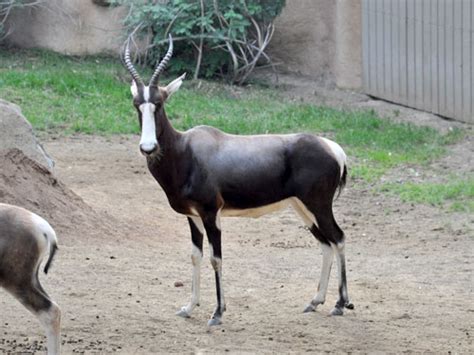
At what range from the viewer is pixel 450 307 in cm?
918

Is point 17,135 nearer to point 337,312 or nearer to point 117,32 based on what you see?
point 337,312

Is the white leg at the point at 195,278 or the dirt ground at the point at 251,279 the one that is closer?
the dirt ground at the point at 251,279

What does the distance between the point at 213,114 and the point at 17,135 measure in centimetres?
516

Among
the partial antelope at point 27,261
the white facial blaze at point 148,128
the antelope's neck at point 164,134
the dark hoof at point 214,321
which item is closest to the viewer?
the partial antelope at point 27,261

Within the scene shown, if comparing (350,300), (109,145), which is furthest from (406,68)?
(350,300)

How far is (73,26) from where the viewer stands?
1898cm

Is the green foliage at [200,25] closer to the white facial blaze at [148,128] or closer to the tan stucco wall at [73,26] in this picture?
the tan stucco wall at [73,26]

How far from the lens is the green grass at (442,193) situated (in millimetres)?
12441

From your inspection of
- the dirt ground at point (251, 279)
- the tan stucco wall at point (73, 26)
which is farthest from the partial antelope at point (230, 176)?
the tan stucco wall at point (73, 26)

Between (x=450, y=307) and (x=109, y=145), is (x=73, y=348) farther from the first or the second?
(x=109, y=145)

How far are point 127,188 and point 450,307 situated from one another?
4881 mm

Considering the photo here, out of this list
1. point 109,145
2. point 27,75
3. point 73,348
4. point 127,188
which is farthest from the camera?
point 27,75

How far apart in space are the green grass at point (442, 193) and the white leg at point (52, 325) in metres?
6.11

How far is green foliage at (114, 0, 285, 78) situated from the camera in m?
17.2
